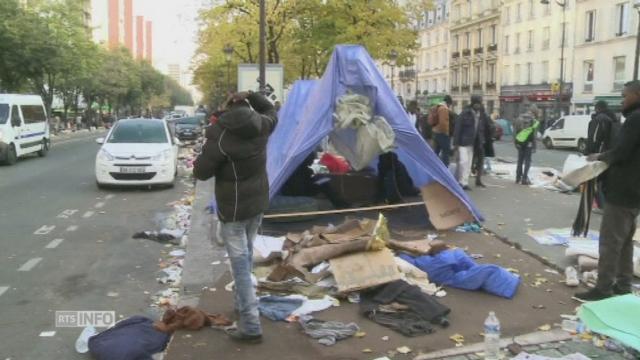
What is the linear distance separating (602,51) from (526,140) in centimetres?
3369

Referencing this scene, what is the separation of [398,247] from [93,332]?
134 inches

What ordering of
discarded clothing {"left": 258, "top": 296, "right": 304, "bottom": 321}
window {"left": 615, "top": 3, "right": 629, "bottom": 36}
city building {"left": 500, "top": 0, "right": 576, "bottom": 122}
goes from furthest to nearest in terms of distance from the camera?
city building {"left": 500, "top": 0, "right": 576, "bottom": 122} → window {"left": 615, "top": 3, "right": 629, "bottom": 36} → discarded clothing {"left": 258, "top": 296, "right": 304, "bottom": 321}

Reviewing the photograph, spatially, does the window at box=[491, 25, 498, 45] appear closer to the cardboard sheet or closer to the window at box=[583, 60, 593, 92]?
the window at box=[583, 60, 593, 92]

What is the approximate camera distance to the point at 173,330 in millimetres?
5012

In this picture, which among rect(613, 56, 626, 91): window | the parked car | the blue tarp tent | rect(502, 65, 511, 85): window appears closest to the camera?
the blue tarp tent

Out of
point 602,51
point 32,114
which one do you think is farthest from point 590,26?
point 32,114

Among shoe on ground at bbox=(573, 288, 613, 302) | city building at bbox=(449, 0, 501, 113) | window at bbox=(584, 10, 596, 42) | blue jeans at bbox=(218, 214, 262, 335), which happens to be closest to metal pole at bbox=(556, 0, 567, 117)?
window at bbox=(584, 10, 596, 42)

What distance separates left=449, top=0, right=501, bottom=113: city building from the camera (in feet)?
199

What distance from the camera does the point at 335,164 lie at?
12.0m

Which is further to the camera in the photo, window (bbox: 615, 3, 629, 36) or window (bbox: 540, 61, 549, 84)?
window (bbox: 540, 61, 549, 84)

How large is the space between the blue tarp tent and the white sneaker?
8.24 feet

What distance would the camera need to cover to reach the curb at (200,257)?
6355 millimetres

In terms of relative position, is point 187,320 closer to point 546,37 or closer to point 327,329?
point 327,329

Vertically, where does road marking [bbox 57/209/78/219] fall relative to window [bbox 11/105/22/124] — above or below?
below
